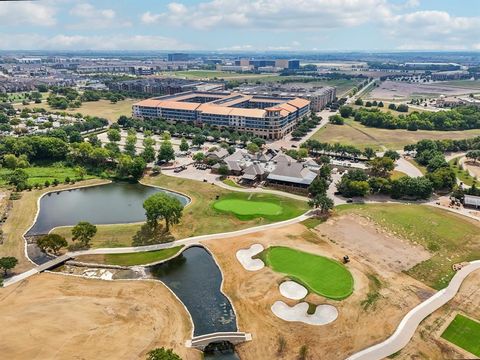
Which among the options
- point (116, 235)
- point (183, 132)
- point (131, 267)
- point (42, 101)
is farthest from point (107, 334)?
point (42, 101)

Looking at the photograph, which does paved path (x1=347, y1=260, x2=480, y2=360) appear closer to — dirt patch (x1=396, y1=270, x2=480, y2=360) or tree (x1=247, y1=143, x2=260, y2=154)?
dirt patch (x1=396, y1=270, x2=480, y2=360)

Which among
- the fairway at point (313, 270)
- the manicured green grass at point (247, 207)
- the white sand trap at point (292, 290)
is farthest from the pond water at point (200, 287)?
the manicured green grass at point (247, 207)

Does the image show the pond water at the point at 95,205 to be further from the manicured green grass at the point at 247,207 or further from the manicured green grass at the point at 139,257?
the manicured green grass at the point at 139,257

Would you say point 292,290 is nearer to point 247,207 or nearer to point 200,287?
point 200,287

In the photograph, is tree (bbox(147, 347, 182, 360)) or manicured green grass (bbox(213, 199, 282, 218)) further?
manicured green grass (bbox(213, 199, 282, 218))

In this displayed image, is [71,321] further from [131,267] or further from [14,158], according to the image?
[14,158]

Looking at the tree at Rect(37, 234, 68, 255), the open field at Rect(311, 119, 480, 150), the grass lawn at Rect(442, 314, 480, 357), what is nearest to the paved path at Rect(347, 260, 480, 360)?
the grass lawn at Rect(442, 314, 480, 357)

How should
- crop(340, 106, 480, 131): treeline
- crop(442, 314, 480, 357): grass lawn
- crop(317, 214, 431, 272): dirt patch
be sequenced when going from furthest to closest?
1. crop(340, 106, 480, 131): treeline
2. crop(317, 214, 431, 272): dirt patch
3. crop(442, 314, 480, 357): grass lawn
